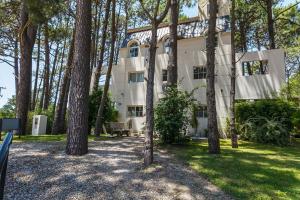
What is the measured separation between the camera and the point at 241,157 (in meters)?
9.70

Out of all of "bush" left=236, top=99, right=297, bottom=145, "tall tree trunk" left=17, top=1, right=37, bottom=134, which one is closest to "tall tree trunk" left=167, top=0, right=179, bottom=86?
"bush" left=236, top=99, right=297, bottom=145

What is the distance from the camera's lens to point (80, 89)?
9.20 meters

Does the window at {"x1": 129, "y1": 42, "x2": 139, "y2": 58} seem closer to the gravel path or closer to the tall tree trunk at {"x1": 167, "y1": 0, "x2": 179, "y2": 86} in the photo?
the tall tree trunk at {"x1": 167, "y1": 0, "x2": 179, "y2": 86}

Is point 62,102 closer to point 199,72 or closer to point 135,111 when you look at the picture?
point 135,111

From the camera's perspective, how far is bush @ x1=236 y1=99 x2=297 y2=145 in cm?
1406

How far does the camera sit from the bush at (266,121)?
1406cm

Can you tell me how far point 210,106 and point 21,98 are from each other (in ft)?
35.1

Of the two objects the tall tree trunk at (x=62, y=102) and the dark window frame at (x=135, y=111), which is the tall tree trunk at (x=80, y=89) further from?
the dark window frame at (x=135, y=111)

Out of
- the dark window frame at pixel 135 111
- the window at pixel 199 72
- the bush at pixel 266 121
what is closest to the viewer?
the bush at pixel 266 121

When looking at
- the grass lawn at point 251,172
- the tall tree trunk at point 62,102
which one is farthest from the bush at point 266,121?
the tall tree trunk at point 62,102

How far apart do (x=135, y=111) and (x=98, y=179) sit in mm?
15416

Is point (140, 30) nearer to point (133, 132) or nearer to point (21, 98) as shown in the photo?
point (133, 132)

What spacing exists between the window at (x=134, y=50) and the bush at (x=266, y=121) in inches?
429

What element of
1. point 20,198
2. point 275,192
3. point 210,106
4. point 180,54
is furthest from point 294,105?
point 20,198
